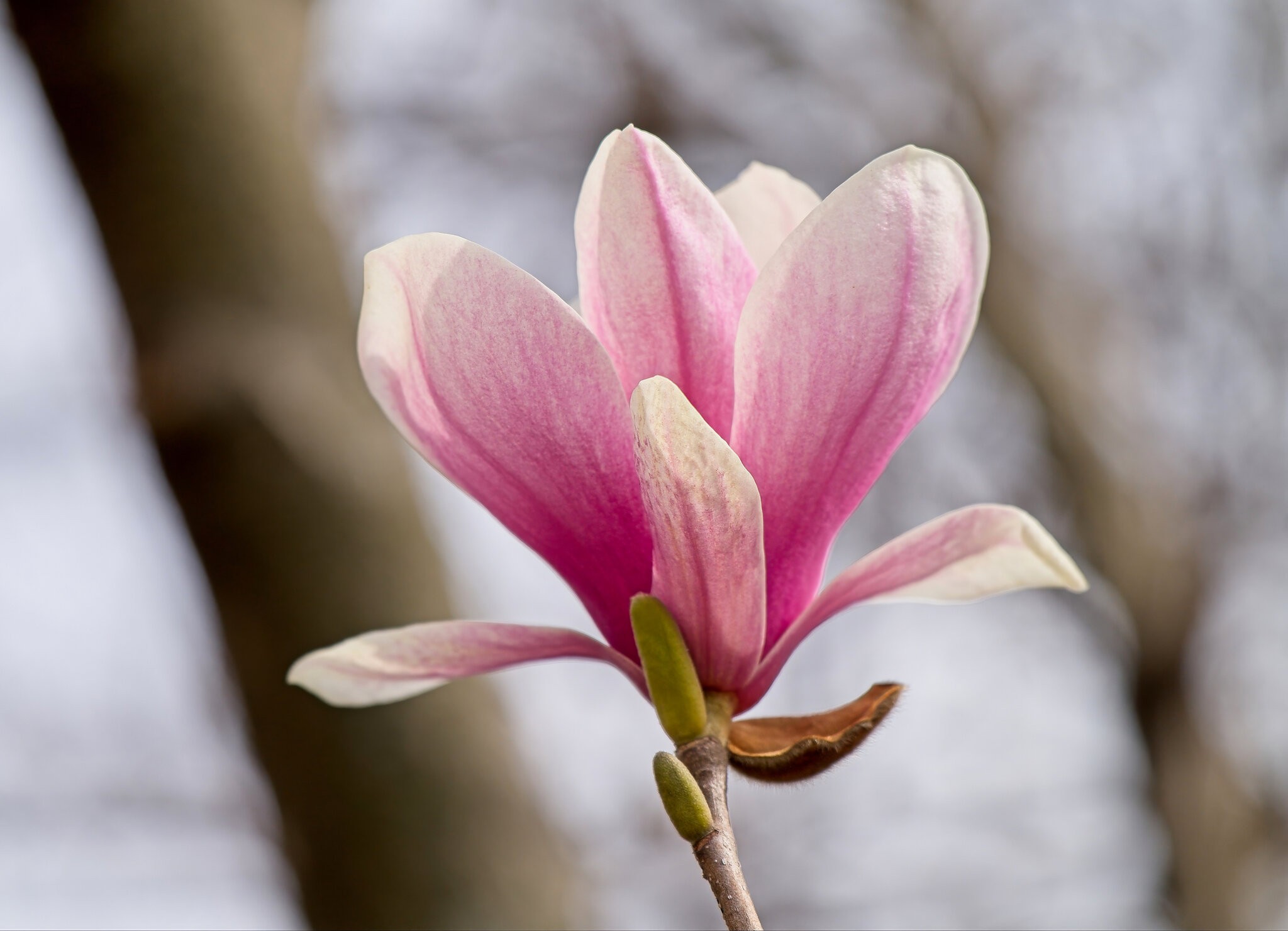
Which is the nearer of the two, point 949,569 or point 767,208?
point 949,569

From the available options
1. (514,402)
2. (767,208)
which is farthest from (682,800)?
(767,208)

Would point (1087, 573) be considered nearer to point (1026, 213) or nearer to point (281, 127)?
point (1026, 213)

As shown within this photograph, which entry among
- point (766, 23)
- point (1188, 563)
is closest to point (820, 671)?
point (1188, 563)

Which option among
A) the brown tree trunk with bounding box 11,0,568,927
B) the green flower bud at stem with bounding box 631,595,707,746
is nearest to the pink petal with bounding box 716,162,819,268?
the green flower bud at stem with bounding box 631,595,707,746

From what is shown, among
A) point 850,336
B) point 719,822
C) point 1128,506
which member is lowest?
point 1128,506

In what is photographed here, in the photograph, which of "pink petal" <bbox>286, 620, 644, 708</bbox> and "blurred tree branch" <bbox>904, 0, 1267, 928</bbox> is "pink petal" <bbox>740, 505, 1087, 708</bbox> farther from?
"blurred tree branch" <bbox>904, 0, 1267, 928</bbox>

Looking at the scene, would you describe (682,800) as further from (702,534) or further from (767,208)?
(767,208)
